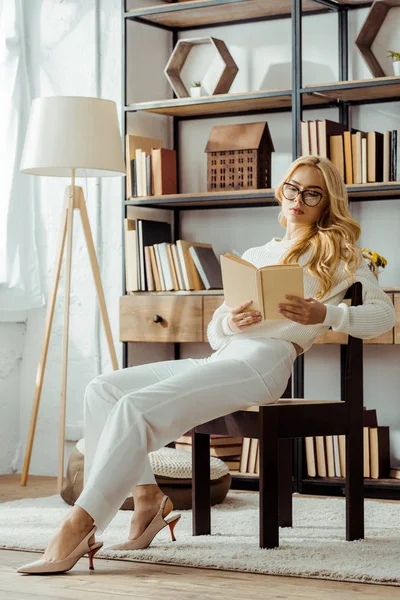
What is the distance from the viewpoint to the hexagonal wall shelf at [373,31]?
13.8ft

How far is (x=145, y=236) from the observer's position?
445 cm

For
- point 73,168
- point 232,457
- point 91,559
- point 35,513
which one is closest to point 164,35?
point 73,168

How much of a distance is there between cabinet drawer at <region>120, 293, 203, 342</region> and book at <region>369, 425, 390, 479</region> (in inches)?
30.8

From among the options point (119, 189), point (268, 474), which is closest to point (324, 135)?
point (119, 189)

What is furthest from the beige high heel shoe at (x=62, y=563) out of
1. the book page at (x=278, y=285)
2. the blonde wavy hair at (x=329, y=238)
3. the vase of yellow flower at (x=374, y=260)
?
the vase of yellow flower at (x=374, y=260)

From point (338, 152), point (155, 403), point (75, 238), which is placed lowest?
point (155, 403)

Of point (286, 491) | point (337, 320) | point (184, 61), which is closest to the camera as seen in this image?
point (337, 320)

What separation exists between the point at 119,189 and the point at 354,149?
118 centimetres

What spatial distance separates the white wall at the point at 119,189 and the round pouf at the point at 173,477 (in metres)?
0.80

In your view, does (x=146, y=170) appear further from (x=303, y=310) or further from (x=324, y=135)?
(x=303, y=310)

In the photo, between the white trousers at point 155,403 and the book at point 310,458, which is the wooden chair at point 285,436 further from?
the book at point 310,458

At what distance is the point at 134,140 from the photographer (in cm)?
453

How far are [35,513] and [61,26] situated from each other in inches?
93.8

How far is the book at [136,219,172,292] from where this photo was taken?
4437 mm
